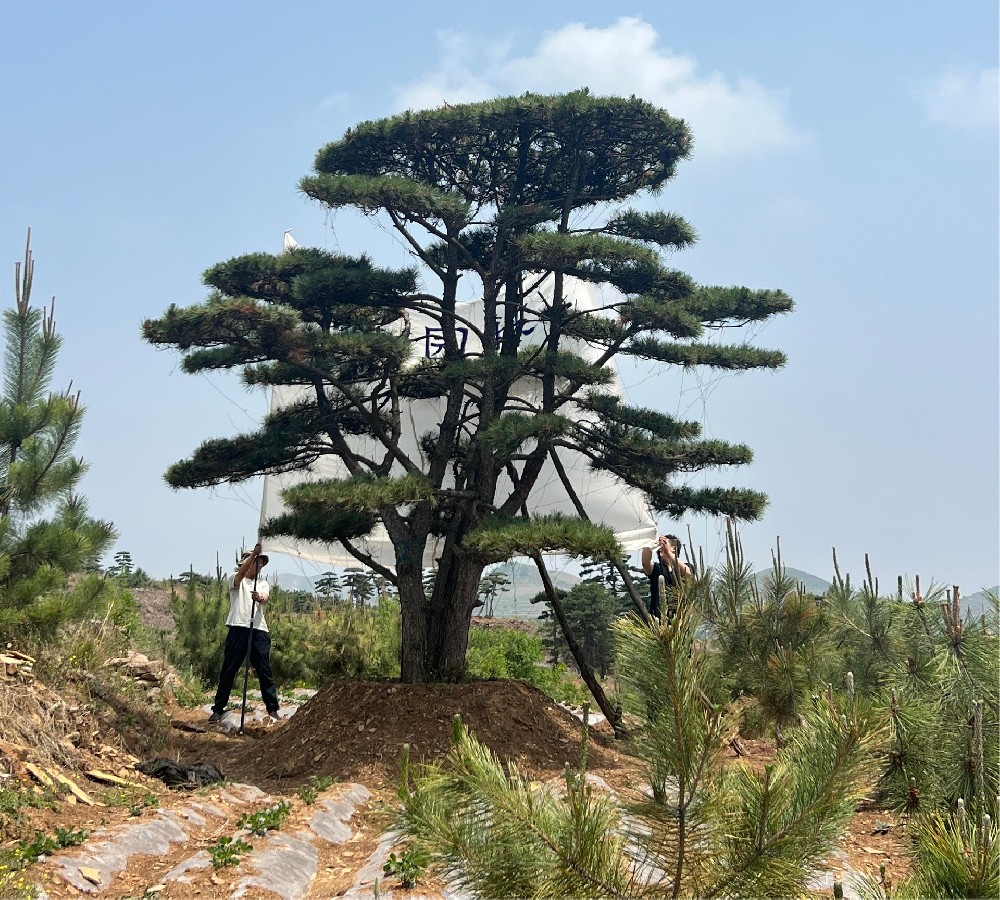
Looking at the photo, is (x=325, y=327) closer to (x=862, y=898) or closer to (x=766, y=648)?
(x=766, y=648)

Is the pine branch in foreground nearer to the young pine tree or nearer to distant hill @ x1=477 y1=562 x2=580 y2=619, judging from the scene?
the young pine tree

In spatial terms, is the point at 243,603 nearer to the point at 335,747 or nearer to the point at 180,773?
the point at 335,747

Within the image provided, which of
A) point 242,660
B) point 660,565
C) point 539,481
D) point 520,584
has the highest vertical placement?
point 539,481

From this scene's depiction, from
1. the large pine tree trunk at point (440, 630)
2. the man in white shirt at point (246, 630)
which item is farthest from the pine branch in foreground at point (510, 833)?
the man in white shirt at point (246, 630)

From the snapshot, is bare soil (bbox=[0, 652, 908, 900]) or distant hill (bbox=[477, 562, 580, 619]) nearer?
bare soil (bbox=[0, 652, 908, 900])

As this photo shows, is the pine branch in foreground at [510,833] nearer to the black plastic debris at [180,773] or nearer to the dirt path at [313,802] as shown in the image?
the dirt path at [313,802]

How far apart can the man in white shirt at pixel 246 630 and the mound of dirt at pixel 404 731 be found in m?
1.00

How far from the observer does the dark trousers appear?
9.22 metres

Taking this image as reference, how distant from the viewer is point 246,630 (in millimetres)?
9352

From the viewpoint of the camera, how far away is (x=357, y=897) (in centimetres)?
432

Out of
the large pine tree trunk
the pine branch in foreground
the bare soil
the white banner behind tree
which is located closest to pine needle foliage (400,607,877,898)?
the pine branch in foreground

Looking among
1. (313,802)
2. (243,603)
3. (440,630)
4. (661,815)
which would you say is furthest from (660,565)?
(661,815)

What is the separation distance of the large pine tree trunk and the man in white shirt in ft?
4.85

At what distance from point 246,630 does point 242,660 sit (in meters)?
0.28
